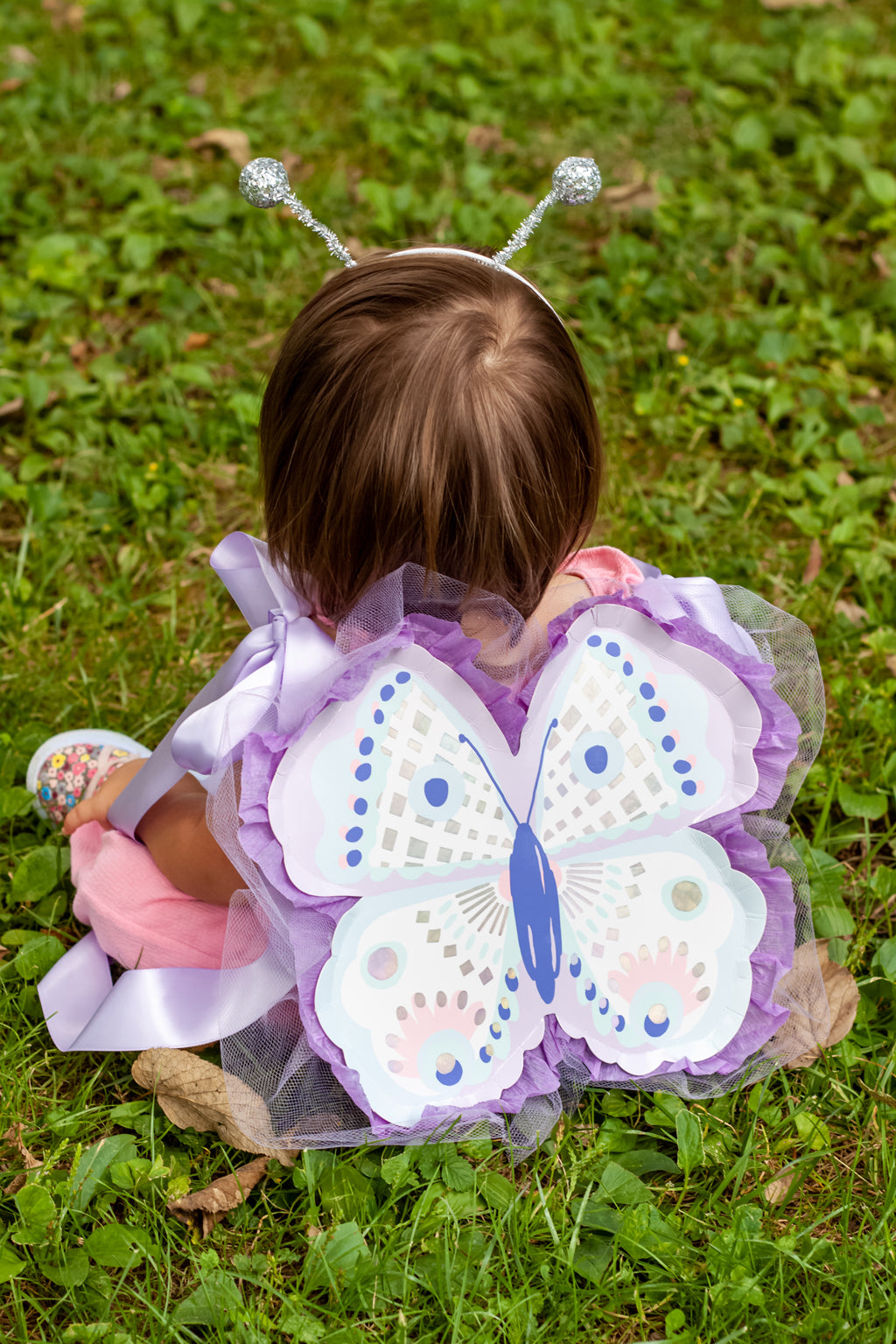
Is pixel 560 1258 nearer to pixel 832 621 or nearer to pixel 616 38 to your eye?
pixel 832 621

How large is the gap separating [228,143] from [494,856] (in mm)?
2516

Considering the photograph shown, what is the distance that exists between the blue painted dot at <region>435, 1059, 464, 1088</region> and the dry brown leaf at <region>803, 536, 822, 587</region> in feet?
4.08

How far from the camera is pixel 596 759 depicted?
5.01 ft

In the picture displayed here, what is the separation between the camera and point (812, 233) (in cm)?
305

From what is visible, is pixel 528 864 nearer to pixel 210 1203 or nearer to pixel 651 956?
pixel 651 956

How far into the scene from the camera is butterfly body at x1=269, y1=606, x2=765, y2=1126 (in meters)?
1.46

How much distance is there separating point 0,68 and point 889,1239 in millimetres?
3655

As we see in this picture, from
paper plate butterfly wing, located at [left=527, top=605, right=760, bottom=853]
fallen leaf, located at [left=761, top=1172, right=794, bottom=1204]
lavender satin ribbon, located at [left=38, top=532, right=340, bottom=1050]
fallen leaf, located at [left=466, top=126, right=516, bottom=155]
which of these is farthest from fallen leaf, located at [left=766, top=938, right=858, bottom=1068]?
fallen leaf, located at [left=466, top=126, right=516, bottom=155]

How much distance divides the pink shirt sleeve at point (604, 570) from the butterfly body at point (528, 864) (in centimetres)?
18

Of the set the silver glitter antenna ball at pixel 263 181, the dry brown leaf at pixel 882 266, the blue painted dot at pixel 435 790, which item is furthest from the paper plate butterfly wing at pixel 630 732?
the dry brown leaf at pixel 882 266

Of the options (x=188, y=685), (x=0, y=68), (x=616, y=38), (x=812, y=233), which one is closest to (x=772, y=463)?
(x=812, y=233)

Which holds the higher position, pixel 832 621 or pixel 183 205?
pixel 183 205

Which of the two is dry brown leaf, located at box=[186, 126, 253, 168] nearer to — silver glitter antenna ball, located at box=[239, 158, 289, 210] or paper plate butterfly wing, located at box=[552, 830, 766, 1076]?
silver glitter antenna ball, located at box=[239, 158, 289, 210]

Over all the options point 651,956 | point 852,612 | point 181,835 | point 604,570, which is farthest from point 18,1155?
point 852,612
